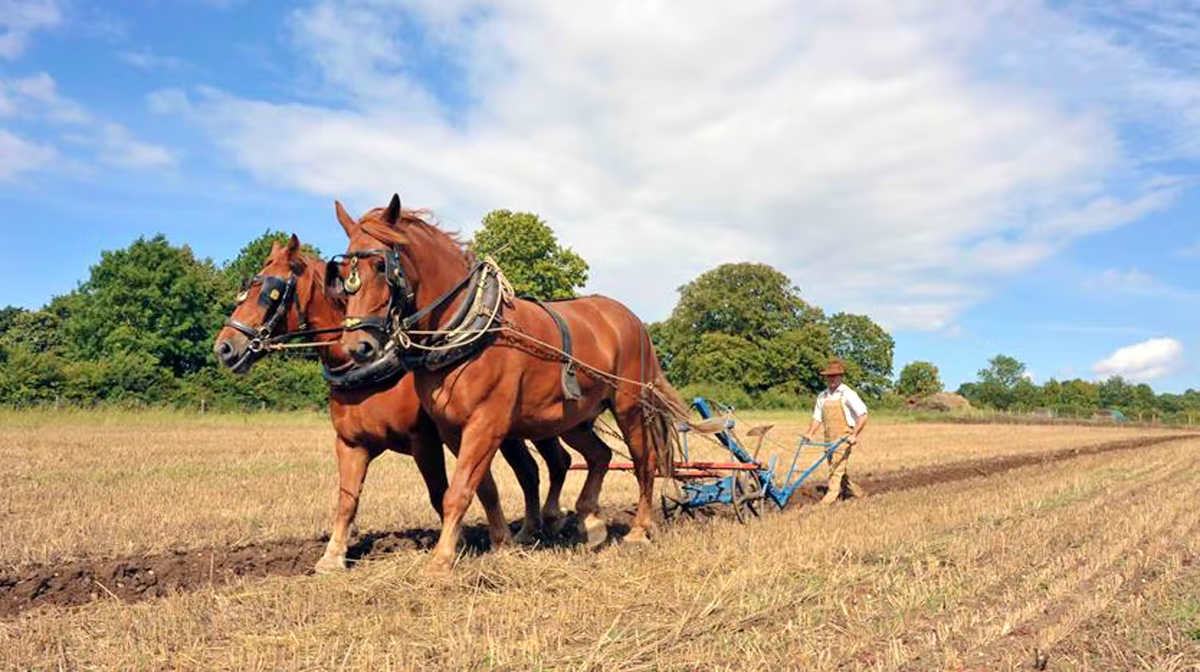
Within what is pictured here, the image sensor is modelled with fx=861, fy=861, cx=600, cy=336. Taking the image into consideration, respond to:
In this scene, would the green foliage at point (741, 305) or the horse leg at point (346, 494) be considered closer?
the horse leg at point (346, 494)

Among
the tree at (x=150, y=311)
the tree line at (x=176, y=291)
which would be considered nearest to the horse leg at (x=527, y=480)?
the tree line at (x=176, y=291)

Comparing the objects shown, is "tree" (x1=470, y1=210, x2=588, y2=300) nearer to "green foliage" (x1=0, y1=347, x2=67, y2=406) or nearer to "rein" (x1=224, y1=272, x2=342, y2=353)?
"green foliage" (x1=0, y1=347, x2=67, y2=406)

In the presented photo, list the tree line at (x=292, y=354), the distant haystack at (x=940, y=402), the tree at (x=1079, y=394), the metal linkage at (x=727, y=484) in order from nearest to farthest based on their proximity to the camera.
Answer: the metal linkage at (x=727, y=484) → the tree line at (x=292, y=354) → the distant haystack at (x=940, y=402) → the tree at (x=1079, y=394)

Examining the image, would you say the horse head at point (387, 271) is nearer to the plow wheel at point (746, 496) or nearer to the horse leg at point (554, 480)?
the horse leg at point (554, 480)

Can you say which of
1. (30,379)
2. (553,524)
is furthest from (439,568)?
(30,379)

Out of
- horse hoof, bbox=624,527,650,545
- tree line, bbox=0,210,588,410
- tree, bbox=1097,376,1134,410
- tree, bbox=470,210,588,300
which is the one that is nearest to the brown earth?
horse hoof, bbox=624,527,650,545

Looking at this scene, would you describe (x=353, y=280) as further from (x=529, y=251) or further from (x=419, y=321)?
(x=529, y=251)

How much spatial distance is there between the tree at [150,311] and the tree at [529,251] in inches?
561

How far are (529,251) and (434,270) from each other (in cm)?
3679

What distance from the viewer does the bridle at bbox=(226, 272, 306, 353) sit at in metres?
5.96

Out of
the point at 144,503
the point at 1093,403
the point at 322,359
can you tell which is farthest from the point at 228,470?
the point at 1093,403

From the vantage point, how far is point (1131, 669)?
380 cm

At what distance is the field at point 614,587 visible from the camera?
3906 millimetres

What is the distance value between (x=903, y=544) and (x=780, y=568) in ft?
5.39
